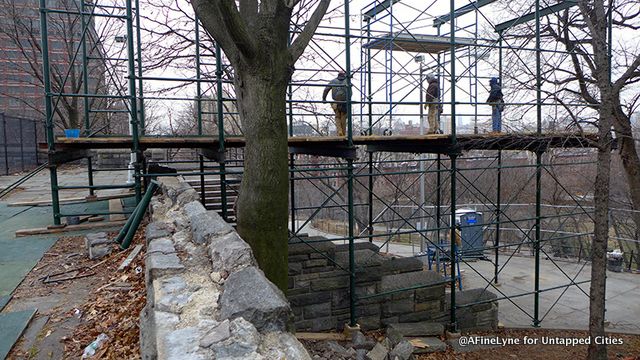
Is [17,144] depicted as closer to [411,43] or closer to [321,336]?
[411,43]

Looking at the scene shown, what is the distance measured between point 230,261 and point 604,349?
24.1 ft

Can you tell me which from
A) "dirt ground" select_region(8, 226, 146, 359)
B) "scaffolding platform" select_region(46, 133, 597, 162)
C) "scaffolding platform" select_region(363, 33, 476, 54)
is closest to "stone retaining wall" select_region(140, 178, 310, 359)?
"dirt ground" select_region(8, 226, 146, 359)

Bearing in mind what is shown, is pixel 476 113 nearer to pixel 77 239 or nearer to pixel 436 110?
pixel 436 110

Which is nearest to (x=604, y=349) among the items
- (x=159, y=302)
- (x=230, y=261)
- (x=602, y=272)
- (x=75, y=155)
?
(x=602, y=272)

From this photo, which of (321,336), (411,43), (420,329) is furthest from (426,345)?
(411,43)

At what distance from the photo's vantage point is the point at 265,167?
5.31 meters

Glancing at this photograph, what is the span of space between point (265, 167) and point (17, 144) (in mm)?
17558

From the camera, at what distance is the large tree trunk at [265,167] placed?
5.25 metres

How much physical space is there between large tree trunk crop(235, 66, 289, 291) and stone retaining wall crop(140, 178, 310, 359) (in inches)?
57.5

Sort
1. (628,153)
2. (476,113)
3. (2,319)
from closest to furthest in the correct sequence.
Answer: (2,319)
(476,113)
(628,153)

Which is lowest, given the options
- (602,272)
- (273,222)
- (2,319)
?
(602,272)

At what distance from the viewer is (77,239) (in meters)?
6.51

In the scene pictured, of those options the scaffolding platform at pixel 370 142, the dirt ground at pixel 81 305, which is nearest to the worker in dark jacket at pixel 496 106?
the scaffolding platform at pixel 370 142

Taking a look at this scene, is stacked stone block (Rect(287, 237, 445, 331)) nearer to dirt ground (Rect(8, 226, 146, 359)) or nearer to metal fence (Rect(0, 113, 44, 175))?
dirt ground (Rect(8, 226, 146, 359))
